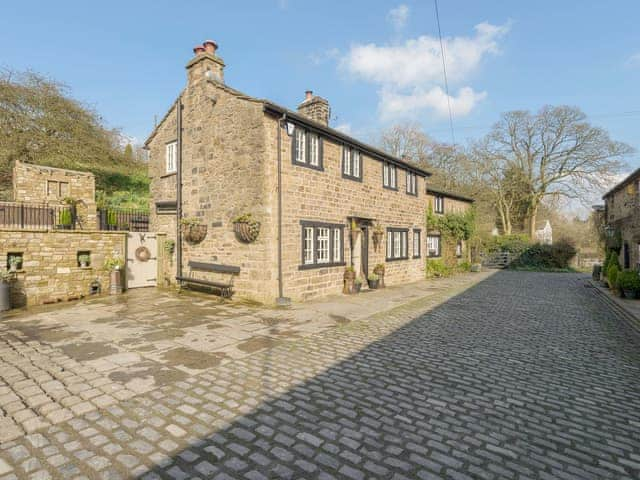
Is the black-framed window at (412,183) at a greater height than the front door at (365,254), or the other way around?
the black-framed window at (412,183)

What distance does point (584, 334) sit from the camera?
780cm

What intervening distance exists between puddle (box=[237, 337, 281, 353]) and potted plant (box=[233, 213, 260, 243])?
4.16m

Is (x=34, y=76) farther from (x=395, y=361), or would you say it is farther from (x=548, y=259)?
(x=548, y=259)

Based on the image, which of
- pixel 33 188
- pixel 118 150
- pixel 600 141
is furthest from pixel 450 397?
pixel 600 141

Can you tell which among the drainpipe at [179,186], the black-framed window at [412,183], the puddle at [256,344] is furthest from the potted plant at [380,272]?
the puddle at [256,344]

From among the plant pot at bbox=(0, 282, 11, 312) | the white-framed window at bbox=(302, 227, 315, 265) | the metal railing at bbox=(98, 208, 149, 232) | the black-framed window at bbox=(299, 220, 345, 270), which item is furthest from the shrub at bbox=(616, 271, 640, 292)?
the plant pot at bbox=(0, 282, 11, 312)

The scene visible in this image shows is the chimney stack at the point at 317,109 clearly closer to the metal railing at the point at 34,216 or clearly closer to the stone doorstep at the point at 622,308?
the metal railing at the point at 34,216

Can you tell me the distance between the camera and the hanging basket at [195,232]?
12102 millimetres

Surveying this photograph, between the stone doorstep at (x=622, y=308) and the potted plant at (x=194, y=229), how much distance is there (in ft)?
39.9

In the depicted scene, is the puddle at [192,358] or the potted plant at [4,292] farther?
the potted plant at [4,292]

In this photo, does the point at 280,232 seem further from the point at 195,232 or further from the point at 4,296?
the point at 4,296

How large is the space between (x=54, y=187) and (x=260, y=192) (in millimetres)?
10594

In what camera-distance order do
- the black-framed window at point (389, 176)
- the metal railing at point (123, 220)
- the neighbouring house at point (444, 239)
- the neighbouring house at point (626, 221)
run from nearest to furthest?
the metal railing at point (123, 220) < the neighbouring house at point (626, 221) < the black-framed window at point (389, 176) < the neighbouring house at point (444, 239)

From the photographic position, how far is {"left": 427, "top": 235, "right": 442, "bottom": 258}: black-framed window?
21.3 metres
